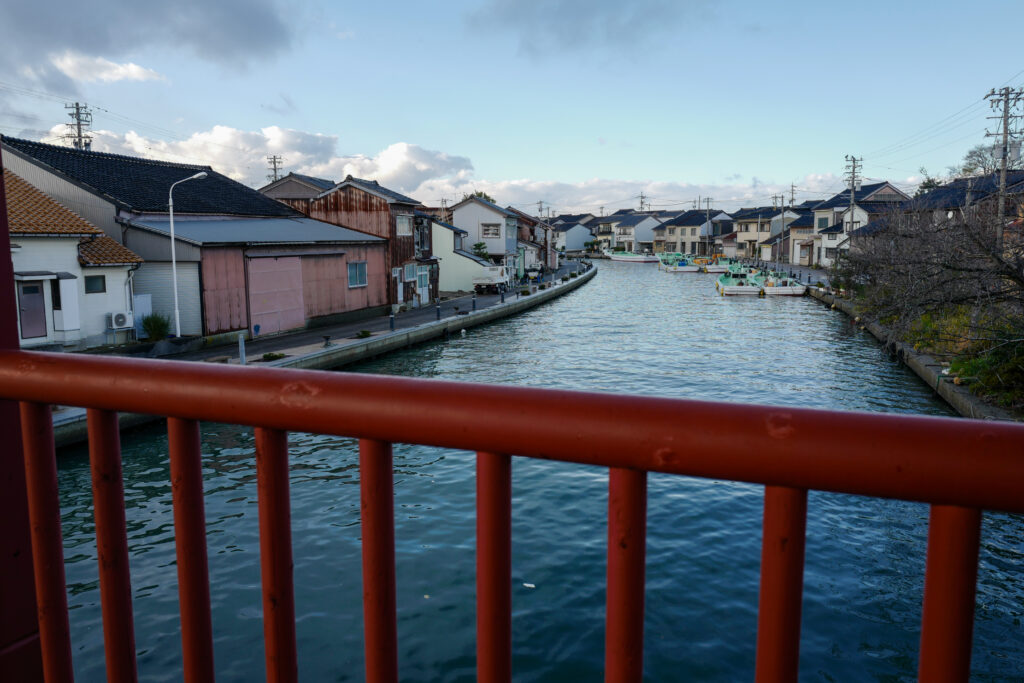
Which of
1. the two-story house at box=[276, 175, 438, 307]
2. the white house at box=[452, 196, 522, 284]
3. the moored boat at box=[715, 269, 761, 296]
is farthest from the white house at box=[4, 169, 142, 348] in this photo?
the moored boat at box=[715, 269, 761, 296]

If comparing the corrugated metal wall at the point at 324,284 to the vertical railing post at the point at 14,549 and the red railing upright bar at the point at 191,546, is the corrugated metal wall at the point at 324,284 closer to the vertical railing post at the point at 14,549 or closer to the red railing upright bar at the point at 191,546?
the vertical railing post at the point at 14,549

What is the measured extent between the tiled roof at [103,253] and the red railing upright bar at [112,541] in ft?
70.4

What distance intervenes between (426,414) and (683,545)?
9.65 meters

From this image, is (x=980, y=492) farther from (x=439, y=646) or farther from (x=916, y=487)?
(x=439, y=646)

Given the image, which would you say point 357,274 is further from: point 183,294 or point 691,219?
point 691,219

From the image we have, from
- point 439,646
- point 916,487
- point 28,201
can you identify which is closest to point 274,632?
point 916,487

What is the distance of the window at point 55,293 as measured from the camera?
19.0m

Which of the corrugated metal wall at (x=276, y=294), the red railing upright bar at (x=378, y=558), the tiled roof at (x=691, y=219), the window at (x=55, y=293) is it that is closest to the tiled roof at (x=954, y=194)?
the corrugated metal wall at (x=276, y=294)

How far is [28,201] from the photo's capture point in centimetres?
2012

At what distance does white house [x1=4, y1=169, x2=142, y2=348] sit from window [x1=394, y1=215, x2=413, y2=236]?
47.0 feet

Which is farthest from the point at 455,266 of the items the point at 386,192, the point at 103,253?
the point at 103,253

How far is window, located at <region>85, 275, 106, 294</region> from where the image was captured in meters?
20.0

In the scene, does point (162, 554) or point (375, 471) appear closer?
point (375, 471)

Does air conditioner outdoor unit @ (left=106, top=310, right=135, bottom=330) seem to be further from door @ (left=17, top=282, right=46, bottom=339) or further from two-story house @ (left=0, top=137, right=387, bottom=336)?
door @ (left=17, top=282, right=46, bottom=339)
